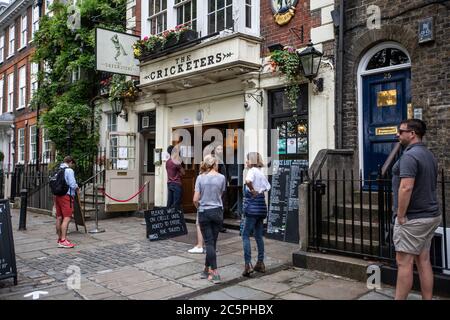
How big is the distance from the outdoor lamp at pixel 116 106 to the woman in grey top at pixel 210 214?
784cm

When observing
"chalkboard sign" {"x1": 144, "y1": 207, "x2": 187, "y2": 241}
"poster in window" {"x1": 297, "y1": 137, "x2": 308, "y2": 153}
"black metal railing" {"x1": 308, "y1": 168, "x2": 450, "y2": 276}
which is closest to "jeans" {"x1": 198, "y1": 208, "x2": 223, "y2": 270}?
"black metal railing" {"x1": 308, "y1": 168, "x2": 450, "y2": 276}

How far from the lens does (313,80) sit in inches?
309

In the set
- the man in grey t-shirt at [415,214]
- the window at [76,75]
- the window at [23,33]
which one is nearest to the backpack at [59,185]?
the man in grey t-shirt at [415,214]

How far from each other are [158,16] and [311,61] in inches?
229

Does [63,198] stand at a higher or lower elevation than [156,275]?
higher

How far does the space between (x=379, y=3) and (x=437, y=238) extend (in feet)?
14.2

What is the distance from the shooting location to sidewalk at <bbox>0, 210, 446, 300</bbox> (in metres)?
4.88

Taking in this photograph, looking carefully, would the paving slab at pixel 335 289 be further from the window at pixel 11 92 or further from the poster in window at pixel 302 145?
the window at pixel 11 92

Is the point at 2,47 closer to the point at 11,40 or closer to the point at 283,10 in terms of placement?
the point at 11,40

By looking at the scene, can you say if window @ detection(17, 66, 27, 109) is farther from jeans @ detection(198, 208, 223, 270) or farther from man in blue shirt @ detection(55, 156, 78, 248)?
jeans @ detection(198, 208, 223, 270)

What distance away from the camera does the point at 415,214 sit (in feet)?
13.2

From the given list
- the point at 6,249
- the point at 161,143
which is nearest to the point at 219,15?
the point at 161,143
